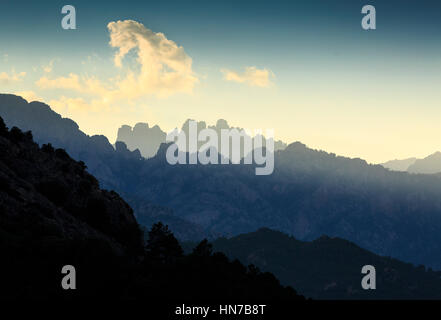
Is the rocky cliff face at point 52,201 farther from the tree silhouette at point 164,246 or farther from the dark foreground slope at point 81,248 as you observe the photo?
the tree silhouette at point 164,246

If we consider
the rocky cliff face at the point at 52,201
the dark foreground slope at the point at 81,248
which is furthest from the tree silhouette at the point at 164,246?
the rocky cliff face at the point at 52,201

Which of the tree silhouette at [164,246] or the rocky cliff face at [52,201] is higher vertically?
the rocky cliff face at [52,201]

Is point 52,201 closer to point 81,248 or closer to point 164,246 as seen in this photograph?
point 81,248

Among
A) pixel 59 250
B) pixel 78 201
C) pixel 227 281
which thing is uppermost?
pixel 78 201

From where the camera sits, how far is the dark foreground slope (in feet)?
263

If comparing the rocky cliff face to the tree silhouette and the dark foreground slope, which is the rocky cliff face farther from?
the tree silhouette

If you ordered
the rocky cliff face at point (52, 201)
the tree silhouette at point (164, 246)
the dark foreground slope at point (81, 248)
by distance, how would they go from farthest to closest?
1. the tree silhouette at point (164, 246)
2. the rocky cliff face at point (52, 201)
3. the dark foreground slope at point (81, 248)

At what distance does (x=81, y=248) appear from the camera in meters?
88.2

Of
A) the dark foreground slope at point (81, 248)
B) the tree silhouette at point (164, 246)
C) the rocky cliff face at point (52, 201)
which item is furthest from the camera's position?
the tree silhouette at point (164, 246)

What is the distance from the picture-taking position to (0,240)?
3278 inches

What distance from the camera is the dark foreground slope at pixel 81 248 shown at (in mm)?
80250
